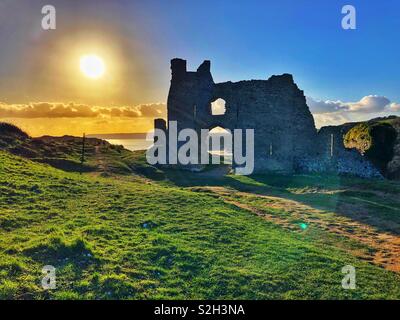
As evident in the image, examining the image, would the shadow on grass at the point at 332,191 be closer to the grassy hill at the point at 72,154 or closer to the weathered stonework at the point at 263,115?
the weathered stonework at the point at 263,115

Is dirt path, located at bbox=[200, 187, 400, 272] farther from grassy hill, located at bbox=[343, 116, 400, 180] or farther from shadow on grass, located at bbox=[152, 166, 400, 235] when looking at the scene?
grassy hill, located at bbox=[343, 116, 400, 180]

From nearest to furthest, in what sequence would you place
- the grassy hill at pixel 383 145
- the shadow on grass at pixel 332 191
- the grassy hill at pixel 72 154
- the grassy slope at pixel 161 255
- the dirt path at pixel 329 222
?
the grassy slope at pixel 161 255 → the dirt path at pixel 329 222 → the shadow on grass at pixel 332 191 → the grassy hill at pixel 383 145 → the grassy hill at pixel 72 154

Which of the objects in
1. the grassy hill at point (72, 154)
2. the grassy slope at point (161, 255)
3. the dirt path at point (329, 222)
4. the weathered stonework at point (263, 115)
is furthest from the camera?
the weathered stonework at point (263, 115)

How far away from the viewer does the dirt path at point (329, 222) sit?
1232cm

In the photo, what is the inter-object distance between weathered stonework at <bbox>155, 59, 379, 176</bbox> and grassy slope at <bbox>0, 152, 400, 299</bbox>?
18.0 m

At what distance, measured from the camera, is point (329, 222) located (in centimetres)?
1617

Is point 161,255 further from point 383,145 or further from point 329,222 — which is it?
point 383,145

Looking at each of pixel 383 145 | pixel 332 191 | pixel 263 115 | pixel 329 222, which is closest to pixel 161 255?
pixel 329 222

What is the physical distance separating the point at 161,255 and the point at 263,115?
25.6 metres

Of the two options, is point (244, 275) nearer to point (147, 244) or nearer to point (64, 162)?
point (147, 244)

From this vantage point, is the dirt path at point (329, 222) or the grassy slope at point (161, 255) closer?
the grassy slope at point (161, 255)

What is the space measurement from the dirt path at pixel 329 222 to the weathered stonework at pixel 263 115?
40.9 ft

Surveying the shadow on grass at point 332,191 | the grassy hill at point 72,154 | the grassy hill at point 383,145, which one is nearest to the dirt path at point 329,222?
the shadow on grass at point 332,191
